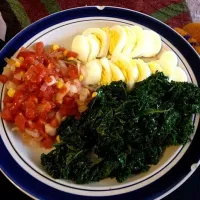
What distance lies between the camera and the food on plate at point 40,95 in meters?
2.47

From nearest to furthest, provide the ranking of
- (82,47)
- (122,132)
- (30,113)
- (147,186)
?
1. (147,186)
2. (122,132)
3. (30,113)
4. (82,47)

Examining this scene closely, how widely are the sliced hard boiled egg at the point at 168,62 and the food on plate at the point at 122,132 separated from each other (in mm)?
192

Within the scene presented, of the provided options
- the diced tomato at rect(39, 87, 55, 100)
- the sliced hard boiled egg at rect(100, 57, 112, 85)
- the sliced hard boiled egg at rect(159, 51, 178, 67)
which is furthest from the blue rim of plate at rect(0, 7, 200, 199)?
the sliced hard boiled egg at rect(100, 57, 112, 85)

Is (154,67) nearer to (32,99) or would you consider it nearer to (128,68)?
(128,68)

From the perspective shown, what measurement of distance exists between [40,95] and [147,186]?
92 centimetres

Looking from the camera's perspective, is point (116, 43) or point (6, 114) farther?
point (116, 43)

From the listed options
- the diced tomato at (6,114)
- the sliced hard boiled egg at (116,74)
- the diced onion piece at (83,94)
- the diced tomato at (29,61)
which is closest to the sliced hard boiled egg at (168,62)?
the sliced hard boiled egg at (116,74)

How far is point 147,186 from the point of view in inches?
88.4

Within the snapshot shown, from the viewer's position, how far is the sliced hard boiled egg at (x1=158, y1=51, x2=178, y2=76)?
267 centimetres

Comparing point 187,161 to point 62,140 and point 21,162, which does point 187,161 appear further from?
point 21,162

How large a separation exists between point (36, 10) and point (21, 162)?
5.29ft

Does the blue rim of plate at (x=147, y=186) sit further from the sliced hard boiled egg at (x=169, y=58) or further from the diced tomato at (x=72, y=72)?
the diced tomato at (x=72, y=72)

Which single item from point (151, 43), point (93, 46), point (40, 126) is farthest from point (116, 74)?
point (40, 126)

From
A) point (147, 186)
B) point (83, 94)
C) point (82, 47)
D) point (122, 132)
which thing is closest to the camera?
point (147, 186)
